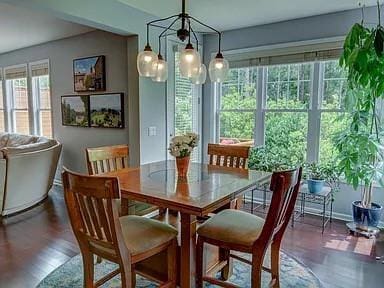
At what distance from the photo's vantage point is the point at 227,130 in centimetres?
468

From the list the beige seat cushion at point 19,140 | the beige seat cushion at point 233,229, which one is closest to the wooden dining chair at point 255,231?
the beige seat cushion at point 233,229

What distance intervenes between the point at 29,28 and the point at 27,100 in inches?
74.1

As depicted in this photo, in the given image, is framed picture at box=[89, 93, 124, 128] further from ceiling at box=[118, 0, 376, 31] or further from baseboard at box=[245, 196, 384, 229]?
baseboard at box=[245, 196, 384, 229]

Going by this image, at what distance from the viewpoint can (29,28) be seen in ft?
14.5

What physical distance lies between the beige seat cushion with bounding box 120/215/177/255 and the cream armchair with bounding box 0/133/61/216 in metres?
2.27

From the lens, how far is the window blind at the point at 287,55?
369 centimetres

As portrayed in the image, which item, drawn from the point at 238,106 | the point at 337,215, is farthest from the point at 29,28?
A: the point at 337,215

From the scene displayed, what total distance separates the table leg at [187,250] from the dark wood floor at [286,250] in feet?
3.77

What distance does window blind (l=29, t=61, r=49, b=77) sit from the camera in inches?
210

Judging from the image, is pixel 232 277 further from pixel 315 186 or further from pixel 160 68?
pixel 160 68

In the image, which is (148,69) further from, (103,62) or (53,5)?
(103,62)

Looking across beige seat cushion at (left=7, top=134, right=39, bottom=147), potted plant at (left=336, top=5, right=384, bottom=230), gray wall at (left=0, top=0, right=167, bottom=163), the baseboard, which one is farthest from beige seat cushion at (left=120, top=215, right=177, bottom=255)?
beige seat cushion at (left=7, top=134, right=39, bottom=147)

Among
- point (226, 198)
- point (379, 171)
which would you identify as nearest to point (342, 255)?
point (379, 171)

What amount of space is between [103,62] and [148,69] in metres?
2.31
